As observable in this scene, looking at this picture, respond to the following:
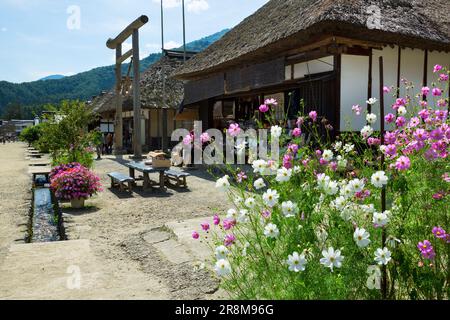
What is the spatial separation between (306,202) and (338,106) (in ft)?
18.4

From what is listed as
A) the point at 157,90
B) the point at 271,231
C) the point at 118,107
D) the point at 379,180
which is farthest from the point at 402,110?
the point at 157,90

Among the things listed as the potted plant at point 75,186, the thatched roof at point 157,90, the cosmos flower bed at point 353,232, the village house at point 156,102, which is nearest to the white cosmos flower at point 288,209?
the cosmos flower bed at point 353,232

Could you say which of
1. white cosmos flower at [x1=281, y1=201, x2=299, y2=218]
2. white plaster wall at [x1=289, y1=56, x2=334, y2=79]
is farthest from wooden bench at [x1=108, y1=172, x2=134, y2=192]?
white cosmos flower at [x1=281, y1=201, x2=299, y2=218]

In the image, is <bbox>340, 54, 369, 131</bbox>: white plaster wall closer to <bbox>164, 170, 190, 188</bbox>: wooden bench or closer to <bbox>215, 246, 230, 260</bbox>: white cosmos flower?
<bbox>164, 170, 190, 188</bbox>: wooden bench

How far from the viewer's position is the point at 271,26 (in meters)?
9.16

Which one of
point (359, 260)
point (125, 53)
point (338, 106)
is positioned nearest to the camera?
point (359, 260)

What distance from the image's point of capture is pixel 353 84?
7504 mm

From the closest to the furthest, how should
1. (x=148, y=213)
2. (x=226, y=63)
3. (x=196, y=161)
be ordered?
(x=148, y=213)
(x=226, y=63)
(x=196, y=161)

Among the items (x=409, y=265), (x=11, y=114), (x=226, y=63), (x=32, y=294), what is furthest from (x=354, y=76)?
(x=11, y=114)

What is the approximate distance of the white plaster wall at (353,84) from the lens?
7.44 metres

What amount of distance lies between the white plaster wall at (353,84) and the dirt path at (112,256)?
2.89m

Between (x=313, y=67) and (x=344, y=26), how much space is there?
1385 millimetres

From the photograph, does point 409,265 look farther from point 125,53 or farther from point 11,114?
point 11,114

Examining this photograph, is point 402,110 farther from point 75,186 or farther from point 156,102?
point 156,102
